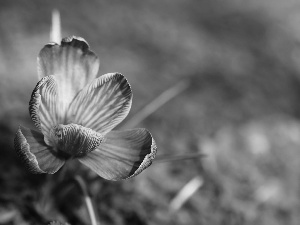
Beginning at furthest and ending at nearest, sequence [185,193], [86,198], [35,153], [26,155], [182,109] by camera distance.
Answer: [182,109], [185,193], [86,198], [35,153], [26,155]

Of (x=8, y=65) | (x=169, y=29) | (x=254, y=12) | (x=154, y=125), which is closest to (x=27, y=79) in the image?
(x=8, y=65)

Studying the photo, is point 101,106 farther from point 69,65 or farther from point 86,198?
point 86,198

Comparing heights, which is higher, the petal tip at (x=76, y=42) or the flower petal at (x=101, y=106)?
the petal tip at (x=76, y=42)

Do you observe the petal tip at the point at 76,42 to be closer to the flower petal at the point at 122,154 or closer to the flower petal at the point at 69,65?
the flower petal at the point at 69,65

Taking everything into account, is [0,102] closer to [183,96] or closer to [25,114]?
[25,114]

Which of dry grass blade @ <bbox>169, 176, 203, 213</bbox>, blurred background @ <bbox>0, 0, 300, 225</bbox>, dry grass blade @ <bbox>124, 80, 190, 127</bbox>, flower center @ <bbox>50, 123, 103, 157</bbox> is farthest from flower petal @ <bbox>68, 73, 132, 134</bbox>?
dry grass blade @ <bbox>169, 176, 203, 213</bbox>

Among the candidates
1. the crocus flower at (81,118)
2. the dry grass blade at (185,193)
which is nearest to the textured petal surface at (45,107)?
the crocus flower at (81,118)

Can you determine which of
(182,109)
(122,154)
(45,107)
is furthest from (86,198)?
(182,109)
